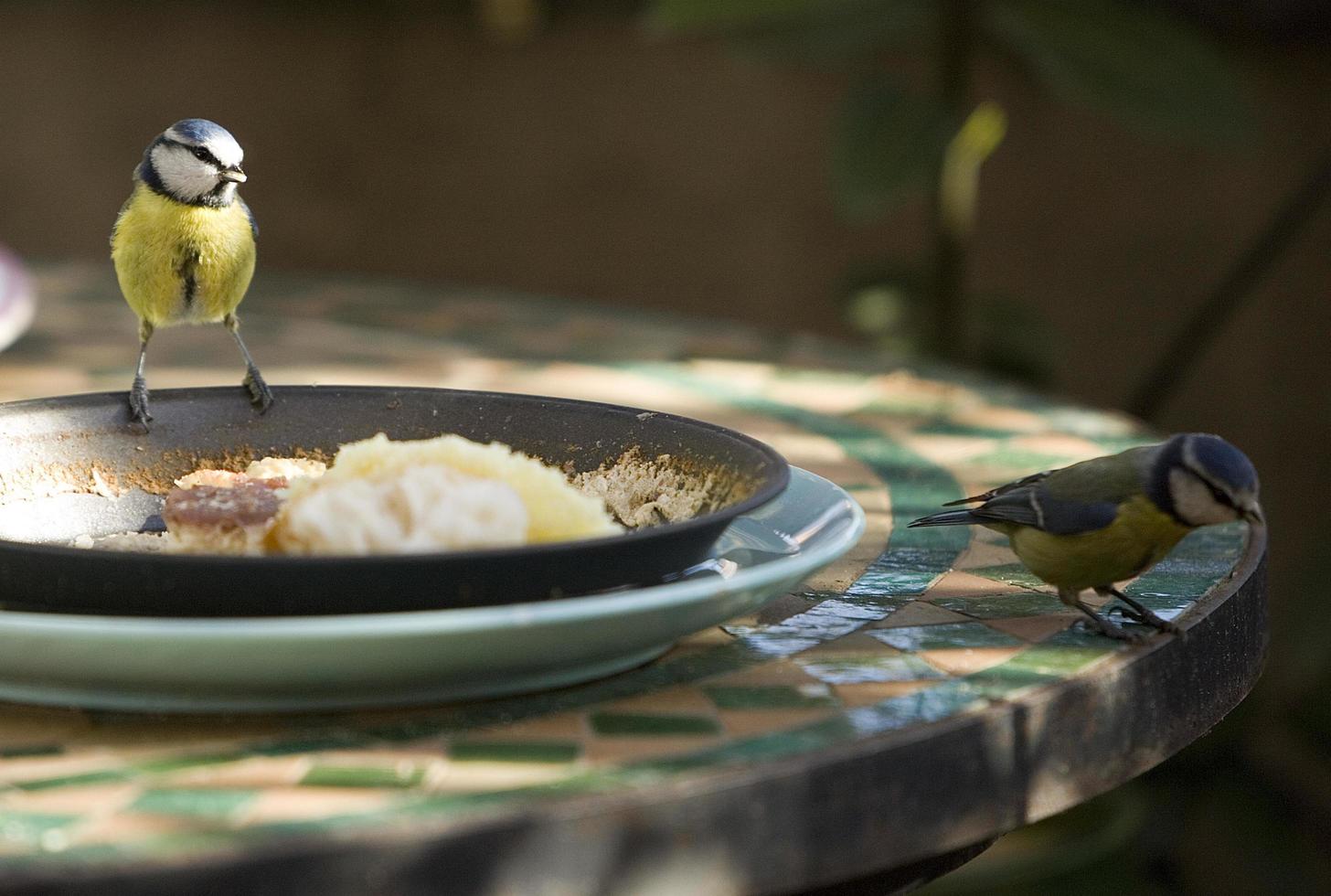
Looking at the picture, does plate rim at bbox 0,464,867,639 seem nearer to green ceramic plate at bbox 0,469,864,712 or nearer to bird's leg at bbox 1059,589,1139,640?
green ceramic plate at bbox 0,469,864,712

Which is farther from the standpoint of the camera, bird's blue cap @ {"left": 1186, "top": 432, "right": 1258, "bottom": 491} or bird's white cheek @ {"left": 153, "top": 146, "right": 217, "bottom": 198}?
bird's white cheek @ {"left": 153, "top": 146, "right": 217, "bottom": 198}

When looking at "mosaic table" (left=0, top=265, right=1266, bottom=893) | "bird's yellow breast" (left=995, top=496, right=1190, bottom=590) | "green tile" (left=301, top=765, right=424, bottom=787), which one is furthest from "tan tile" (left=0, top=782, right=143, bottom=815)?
"bird's yellow breast" (left=995, top=496, right=1190, bottom=590)

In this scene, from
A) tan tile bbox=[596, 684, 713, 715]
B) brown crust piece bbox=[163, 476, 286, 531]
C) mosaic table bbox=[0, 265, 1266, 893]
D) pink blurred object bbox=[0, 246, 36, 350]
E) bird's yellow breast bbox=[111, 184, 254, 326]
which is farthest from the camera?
pink blurred object bbox=[0, 246, 36, 350]

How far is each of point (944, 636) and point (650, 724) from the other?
13.4 inches

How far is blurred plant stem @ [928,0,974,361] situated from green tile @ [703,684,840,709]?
3025mm

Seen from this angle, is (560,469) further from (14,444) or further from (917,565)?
(14,444)

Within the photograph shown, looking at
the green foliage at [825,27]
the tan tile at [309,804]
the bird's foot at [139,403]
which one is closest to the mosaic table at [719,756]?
the tan tile at [309,804]

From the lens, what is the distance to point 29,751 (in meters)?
1.11

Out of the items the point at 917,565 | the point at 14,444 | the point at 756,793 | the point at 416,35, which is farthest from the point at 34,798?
the point at 416,35

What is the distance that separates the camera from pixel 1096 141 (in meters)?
4.86

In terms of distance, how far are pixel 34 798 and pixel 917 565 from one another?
0.91 metres

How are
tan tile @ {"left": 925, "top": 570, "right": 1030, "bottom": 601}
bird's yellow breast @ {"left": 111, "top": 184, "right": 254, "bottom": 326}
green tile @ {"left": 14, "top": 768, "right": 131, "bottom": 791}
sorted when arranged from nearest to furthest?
green tile @ {"left": 14, "top": 768, "right": 131, "bottom": 791}, tan tile @ {"left": 925, "top": 570, "right": 1030, "bottom": 601}, bird's yellow breast @ {"left": 111, "top": 184, "right": 254, "bottom": 326}

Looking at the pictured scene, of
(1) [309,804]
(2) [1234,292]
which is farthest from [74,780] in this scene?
(2) [1234,292]

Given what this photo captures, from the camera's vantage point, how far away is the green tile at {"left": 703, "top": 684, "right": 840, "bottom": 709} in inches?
46.5
